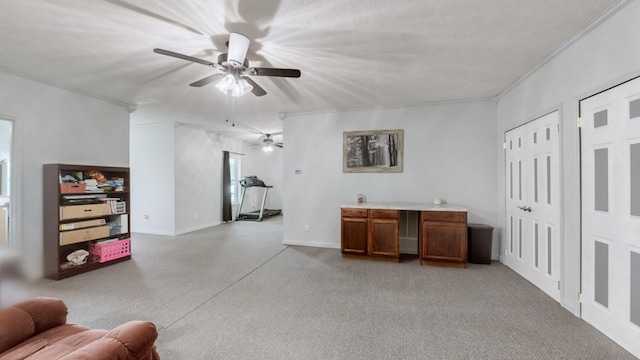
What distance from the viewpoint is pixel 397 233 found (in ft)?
13.0

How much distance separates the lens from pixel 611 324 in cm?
210

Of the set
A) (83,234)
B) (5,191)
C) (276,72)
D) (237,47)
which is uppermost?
(237,47)

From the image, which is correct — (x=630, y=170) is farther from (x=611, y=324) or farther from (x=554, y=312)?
(x=554, y=312)

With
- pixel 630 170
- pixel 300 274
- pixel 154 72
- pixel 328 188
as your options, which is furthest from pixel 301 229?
pixel 630 170

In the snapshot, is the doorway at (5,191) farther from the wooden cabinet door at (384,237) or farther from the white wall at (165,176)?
the white wall at (165,176)

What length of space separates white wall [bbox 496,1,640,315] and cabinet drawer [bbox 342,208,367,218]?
7.49ft

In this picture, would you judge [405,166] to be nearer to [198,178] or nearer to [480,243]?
[480,243]

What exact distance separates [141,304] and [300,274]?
176cm

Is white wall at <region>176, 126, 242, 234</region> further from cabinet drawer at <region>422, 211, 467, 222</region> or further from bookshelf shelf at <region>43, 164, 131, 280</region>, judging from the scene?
cabinet drawer at <region>422, 211, 467, 222</region>

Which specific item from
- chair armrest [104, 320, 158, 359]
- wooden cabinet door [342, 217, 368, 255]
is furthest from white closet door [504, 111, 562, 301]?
chair armrest [104, 320, 158, 359]

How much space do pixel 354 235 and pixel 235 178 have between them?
5629 millimetres

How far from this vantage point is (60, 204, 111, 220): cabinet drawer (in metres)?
3.45

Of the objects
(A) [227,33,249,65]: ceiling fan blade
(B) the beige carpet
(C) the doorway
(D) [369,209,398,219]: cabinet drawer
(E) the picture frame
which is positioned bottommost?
(B) the beige carpet

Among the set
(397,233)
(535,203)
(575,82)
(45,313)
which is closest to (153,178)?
(45,313)
